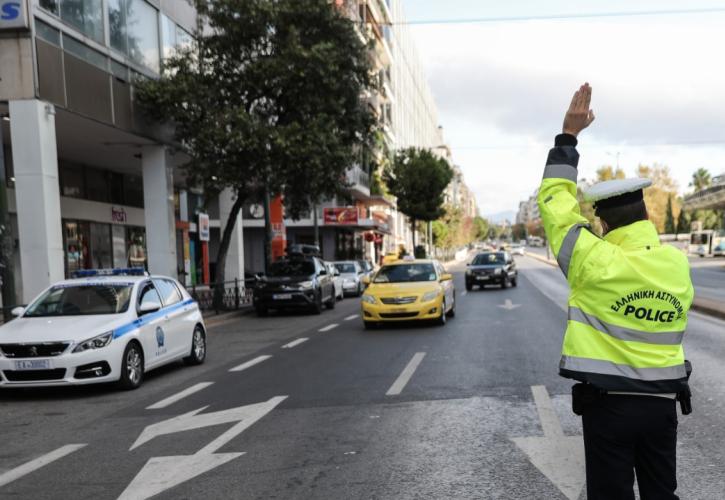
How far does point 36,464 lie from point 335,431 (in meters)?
2.46

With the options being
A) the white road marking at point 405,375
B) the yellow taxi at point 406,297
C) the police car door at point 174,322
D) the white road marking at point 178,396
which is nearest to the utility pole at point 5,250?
the police car door at point 174,322

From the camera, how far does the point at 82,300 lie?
9531 mm

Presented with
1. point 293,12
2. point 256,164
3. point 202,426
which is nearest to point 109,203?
point 256,164

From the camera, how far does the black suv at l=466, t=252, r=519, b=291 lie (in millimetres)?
28234

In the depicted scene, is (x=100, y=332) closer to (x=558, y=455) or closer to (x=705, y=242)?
(x=558, y=455)

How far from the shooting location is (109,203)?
82.1 ft

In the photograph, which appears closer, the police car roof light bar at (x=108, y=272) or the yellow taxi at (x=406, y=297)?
the police car roof light bar at (x=108, y=272)

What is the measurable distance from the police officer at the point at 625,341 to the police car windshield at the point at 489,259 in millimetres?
26758

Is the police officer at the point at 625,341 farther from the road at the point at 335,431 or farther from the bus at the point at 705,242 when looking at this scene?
the bus at the point at 705,242

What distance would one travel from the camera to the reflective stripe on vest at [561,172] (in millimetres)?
2670

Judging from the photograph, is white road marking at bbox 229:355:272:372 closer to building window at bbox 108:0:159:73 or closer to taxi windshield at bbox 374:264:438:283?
taxi windshield at bbox 374:264:438:283

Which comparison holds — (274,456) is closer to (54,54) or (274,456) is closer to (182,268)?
(54,54)

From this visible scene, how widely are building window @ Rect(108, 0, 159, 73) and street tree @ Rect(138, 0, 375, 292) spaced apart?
77 centimetres

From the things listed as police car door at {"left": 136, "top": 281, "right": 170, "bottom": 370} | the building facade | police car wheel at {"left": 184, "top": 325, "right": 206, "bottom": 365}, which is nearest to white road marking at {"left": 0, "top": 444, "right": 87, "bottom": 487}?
police car door at {"left": 136, "top": 281, "right": 170, "bottom": 370}
